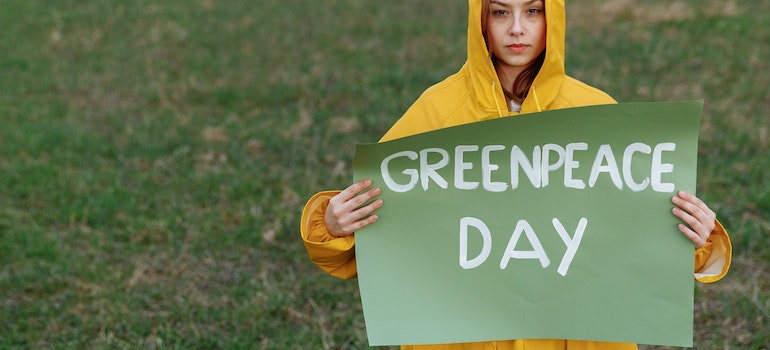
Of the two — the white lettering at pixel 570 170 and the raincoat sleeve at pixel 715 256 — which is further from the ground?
the white lettering at pixel 570 170

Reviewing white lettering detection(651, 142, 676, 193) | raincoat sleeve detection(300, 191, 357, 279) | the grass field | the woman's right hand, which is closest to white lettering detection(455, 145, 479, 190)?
the woman's right hand

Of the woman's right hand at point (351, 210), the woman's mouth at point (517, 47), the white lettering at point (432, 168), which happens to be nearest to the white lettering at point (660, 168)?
the woman's mouth at point (517, 47)

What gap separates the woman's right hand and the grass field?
5.69 feet

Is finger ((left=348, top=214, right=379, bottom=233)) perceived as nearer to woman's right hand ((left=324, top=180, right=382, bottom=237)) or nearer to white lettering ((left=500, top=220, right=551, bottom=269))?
woman's right hand ((left=324, top=180, right=382, bottom=237))

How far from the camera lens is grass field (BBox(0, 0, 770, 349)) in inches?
178

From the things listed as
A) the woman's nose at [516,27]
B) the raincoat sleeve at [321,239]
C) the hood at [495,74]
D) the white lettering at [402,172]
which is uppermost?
the woman's nose at [516,27]

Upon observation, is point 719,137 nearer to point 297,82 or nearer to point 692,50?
point 692,50

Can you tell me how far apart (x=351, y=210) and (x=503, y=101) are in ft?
1.59

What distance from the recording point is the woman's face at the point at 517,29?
251cm

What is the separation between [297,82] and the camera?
26.2 ft

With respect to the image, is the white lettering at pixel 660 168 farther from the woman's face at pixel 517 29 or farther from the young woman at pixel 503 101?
the woman's face at pixel 517 29

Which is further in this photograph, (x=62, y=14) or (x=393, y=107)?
(x=62, y=14)

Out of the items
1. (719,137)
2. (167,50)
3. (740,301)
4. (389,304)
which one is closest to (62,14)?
(167,50)

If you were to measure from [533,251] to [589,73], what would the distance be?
5.38m
